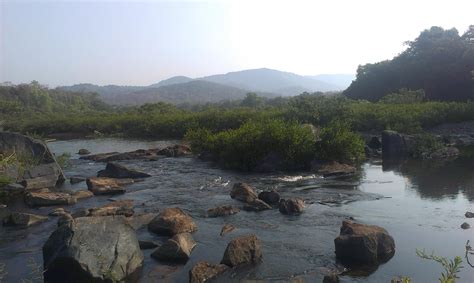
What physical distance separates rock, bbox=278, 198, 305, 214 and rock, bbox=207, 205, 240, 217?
4.32 ft

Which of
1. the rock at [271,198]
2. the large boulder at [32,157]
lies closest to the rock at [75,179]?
the large boulder at [32,157]

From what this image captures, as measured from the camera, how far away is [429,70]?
177ft

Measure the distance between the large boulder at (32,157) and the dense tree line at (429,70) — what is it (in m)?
38.5

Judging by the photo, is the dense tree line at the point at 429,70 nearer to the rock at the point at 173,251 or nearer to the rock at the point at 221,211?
the rock at the point at 221,211

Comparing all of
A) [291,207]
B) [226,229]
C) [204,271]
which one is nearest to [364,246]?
[204,271]

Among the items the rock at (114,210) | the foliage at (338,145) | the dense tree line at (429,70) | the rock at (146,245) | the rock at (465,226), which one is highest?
the dense tree line at (429,70)

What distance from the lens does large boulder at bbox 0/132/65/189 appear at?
1795 cm

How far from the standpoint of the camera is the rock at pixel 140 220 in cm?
1195

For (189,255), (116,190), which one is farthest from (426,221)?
(116,190)

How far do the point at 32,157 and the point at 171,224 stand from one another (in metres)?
10.5

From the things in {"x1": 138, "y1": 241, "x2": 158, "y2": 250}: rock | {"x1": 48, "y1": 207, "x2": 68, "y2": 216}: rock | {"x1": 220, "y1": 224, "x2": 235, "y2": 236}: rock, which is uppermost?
{"x1": 48, "y1": 207, "x2": 68, "y2": 216}: rock

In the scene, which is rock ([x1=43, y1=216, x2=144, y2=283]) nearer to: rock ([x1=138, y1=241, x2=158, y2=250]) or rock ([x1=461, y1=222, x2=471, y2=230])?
rock ([x1=138, y1=241, x2=158, y2=250])

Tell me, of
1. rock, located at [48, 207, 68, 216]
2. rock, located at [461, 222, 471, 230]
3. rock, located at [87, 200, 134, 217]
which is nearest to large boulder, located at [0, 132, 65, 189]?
rock, located at [48, 207, 68, 216]

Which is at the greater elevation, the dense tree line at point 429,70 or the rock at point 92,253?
the dense tree line at point 429,70
